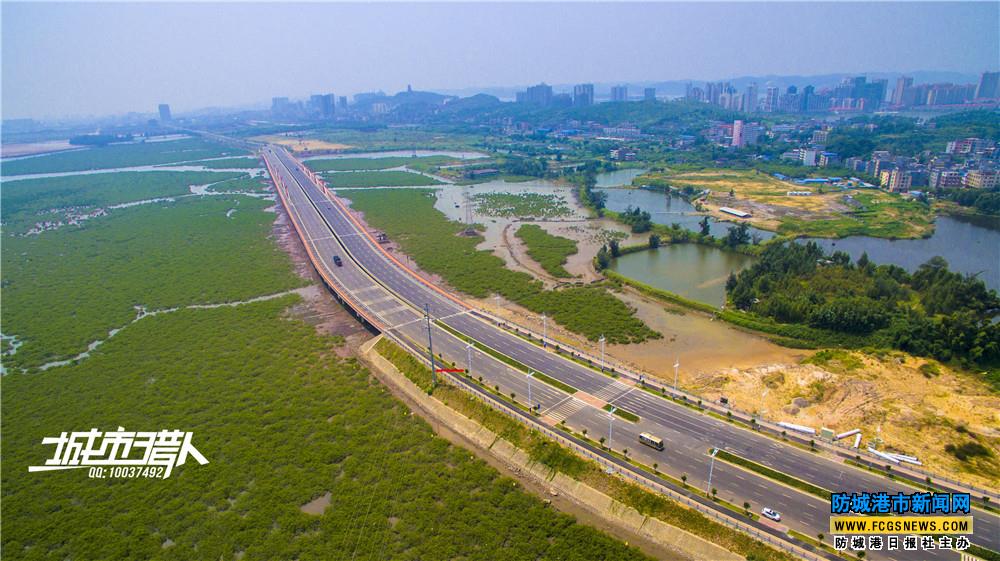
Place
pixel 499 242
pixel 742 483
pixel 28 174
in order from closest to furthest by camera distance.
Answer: pixel 742 483
pixel 499 242
pixel 28 174

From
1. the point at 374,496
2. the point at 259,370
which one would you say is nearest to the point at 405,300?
the point at 259,370

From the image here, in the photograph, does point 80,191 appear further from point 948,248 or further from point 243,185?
point 948,248

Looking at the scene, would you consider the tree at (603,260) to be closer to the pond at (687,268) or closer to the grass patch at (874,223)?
the pond at (687,268)

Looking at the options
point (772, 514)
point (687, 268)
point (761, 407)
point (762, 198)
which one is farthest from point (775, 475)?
point (762, 198)

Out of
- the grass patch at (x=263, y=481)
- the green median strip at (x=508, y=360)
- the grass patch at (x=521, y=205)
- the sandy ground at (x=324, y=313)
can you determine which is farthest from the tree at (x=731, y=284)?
the grass patch at (x=521, y=205)

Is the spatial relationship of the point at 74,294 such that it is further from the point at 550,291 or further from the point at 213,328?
the point at 550,291

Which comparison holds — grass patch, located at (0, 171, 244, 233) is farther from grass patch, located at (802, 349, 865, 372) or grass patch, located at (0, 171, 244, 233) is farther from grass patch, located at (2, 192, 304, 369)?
grass patch, located at (802, 349, 865, 372)
